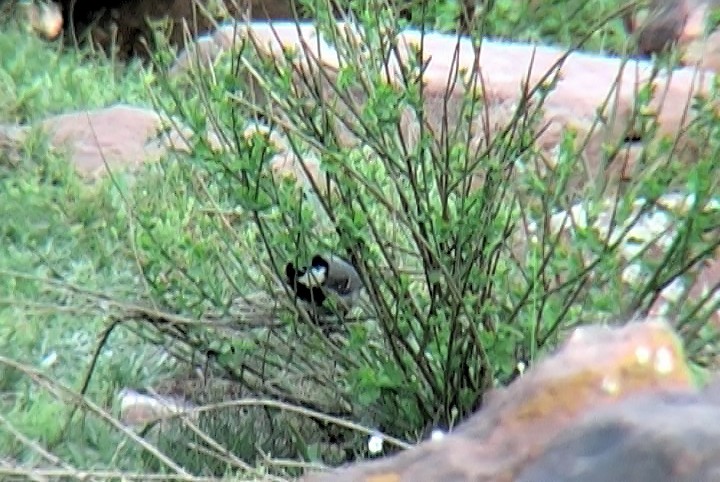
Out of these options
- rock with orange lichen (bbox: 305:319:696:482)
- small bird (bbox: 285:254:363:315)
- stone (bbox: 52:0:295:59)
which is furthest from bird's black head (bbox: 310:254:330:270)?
stone (bbox: 52:0:295:59)

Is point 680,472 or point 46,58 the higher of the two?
point 680,472

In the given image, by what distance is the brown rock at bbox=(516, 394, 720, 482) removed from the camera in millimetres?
1115

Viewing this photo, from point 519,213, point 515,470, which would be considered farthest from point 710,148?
point 515,470

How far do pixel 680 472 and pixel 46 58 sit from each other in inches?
205

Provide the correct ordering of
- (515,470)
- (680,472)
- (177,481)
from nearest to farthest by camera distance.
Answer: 1. (680,472)
2. (515,470)
3. (177,481)

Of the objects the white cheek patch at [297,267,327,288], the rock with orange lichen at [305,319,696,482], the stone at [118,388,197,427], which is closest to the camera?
the rock with orange lichen at [305,319,696,482]

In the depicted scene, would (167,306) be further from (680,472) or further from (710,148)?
(680,472)

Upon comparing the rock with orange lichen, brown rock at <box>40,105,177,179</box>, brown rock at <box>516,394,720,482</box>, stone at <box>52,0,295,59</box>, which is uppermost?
brown rock at <box>516,394,720,482</box>

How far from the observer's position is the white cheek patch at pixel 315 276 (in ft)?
9.46

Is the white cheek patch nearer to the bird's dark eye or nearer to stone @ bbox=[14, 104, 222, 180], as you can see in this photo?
the bird's dark eye

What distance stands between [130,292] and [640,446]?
223cm

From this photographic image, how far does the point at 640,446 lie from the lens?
1146 millimetres

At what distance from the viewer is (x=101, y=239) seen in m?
4.20

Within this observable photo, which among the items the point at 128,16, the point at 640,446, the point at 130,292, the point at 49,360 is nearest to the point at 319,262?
the point at 130,292
